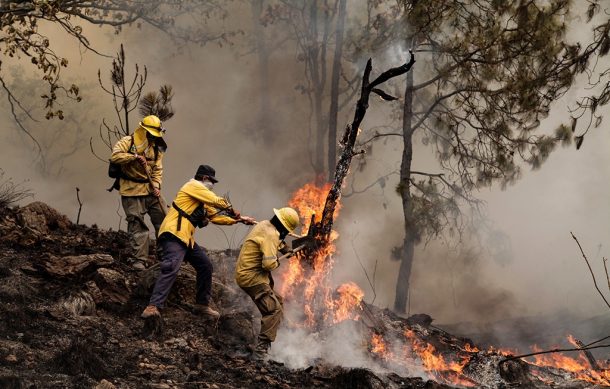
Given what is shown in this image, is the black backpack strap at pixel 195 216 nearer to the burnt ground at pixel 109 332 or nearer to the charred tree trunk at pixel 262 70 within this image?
the burnt ground at pixel 109 332

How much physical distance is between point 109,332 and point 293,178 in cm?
1491

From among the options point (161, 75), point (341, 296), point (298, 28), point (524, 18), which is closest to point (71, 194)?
point (161, 75)

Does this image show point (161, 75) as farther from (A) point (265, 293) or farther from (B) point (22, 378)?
(B) point (22, 378)

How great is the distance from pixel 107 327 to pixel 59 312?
1.65 ft

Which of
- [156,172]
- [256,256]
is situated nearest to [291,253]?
[256,256]

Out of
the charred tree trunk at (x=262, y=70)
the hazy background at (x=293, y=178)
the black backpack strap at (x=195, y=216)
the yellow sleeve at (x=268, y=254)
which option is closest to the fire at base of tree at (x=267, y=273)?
the black backpack strap at (x=195, y=216)

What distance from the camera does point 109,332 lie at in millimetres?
6027

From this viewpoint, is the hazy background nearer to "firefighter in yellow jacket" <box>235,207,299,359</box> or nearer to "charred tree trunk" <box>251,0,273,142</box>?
"charred tree trunk" <box>251,0,273,142</box>

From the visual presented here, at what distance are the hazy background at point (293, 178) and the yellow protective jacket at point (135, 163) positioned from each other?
9.40 meters

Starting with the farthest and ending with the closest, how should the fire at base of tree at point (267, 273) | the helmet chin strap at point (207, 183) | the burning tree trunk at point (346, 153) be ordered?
the burning tree trunk at point (346, 153), the helmet chin strap at point (207, 183), the fire at base of tree at point (267, 273)

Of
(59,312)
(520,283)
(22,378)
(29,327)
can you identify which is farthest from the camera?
(520,283)

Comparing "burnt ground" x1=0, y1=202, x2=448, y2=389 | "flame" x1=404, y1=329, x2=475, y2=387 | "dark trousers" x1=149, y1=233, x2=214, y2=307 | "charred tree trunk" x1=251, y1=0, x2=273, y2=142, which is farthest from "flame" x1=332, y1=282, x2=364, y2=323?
"charred tree trunk" x1=251, y1=0, x2=273, y2=142

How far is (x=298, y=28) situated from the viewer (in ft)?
64.8

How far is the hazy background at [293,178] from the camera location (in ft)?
54.7
